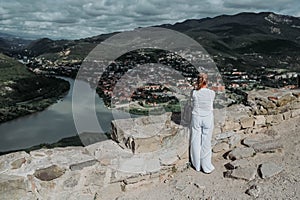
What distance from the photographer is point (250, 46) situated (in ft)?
315

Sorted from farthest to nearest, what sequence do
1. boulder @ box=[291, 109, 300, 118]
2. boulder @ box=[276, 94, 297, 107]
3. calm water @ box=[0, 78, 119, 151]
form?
calm water @ box=[0, 78, 119, 151], boulder @ box=[291, 109, 300, 118], boulder @ box=[276, 94, 297, 107]

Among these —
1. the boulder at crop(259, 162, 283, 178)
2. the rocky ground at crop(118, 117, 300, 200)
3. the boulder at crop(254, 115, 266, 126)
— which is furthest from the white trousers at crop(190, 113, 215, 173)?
the boulder at crop(254, 115, 266, 126)

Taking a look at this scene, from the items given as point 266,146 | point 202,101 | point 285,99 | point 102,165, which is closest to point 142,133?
point 102,165

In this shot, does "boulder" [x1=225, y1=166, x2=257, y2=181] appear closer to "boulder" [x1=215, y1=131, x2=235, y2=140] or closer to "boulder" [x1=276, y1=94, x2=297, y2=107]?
"boulder" [x1=215, y1=131, x2=235, y2=140]

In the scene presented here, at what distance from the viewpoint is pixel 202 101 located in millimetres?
4367

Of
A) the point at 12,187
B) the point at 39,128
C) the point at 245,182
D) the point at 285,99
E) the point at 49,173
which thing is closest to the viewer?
the point at 12,187

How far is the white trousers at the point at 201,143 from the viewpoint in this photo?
445 centimetres

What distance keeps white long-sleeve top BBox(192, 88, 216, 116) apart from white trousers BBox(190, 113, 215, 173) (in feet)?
0.27

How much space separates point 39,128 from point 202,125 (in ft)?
127

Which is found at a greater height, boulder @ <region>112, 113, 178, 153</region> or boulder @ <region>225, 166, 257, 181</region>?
boulder @ <region>112, 113, 178, 153</region>

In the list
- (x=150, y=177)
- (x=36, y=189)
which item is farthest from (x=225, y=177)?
(x=36, y=189)

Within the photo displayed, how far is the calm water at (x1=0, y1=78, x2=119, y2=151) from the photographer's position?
34281 millimetres

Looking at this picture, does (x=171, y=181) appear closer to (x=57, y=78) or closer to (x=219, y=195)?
(x=219, y=195)

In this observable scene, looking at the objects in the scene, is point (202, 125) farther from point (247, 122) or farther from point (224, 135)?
point (247, 122)
